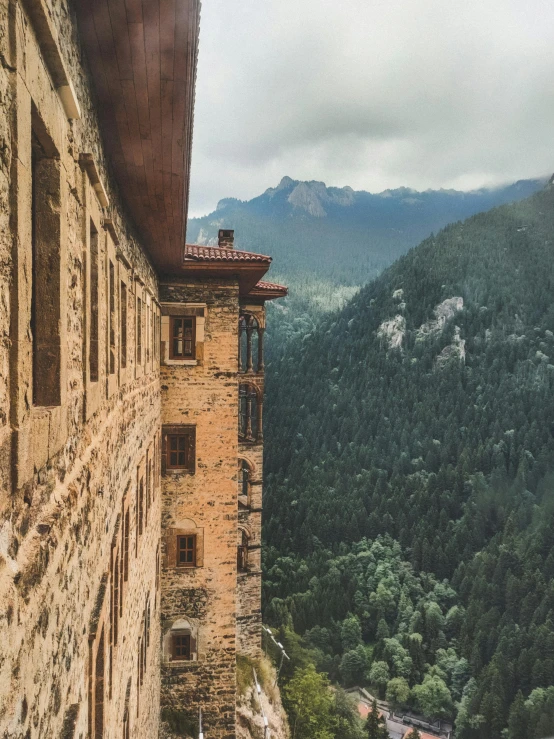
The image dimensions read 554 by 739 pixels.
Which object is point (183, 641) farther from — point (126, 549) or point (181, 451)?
point (126, 549)

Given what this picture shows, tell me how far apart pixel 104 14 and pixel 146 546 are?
296 inches

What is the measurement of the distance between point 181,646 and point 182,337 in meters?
6.99

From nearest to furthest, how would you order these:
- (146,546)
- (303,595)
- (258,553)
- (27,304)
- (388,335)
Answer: (27,304) < (146,546) < (258,553) < (303,595) < (388,335)

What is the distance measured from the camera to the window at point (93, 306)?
423 centimetres

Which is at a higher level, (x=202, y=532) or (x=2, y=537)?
(x=2, y=537)

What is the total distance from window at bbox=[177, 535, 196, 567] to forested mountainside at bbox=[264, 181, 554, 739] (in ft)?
125

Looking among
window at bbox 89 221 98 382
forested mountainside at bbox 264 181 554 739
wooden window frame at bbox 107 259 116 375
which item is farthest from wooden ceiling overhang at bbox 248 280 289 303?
forested mountainside at bbox 264 181 554 739

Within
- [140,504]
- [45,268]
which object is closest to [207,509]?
[140,504]

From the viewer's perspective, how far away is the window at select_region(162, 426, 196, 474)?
12805 millimetres

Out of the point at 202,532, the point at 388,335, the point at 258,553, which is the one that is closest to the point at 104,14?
the point at 202,532

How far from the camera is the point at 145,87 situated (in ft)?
15.6

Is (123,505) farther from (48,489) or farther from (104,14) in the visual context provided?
(104,14)

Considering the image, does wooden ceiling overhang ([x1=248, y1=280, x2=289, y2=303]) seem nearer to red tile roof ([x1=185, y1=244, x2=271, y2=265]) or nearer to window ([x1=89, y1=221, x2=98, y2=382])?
red tile roof ([x1=185, y1=244, x2=271, y2=265])

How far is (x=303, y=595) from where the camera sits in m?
56.0
